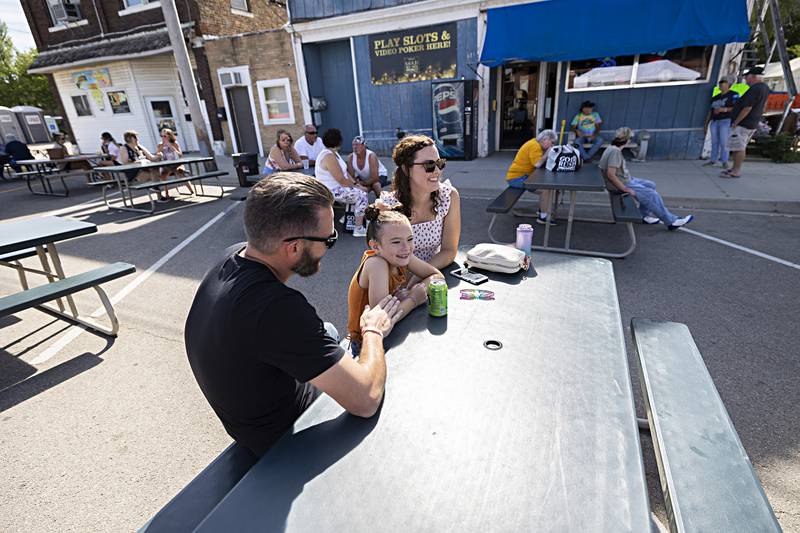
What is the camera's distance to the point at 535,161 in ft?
19.2

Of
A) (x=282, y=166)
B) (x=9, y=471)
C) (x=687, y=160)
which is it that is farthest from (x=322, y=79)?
(x=9, y=471)

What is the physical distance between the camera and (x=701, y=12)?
7.67m

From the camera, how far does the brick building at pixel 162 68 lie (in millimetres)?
12836

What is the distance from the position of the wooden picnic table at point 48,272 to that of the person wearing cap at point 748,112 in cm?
978

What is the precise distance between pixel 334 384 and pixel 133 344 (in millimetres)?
3056

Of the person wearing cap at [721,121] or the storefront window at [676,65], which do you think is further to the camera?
the storefront window at [676,65]

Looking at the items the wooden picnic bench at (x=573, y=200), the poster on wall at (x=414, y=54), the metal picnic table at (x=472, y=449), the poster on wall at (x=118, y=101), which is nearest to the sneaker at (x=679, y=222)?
the wooden picnic bench at (x=573, y=200)

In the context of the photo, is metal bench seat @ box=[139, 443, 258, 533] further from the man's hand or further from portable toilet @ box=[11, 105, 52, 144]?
portable toilet @ box=[11, 105, 52, 144]

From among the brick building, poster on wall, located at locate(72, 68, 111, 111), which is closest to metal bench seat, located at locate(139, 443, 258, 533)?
the brick building

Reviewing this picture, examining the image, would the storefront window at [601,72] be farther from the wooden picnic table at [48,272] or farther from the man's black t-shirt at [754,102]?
the wooden picnic table at [48,272]

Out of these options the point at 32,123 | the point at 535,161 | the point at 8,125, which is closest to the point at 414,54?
the point at 535,161

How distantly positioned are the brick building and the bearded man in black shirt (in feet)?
41.0

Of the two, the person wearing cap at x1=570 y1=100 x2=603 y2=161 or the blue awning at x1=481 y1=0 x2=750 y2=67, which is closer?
the blue awning at x1=481 y1=0 x2=750 y2=67

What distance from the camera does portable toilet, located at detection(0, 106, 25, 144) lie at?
23.8 meters
